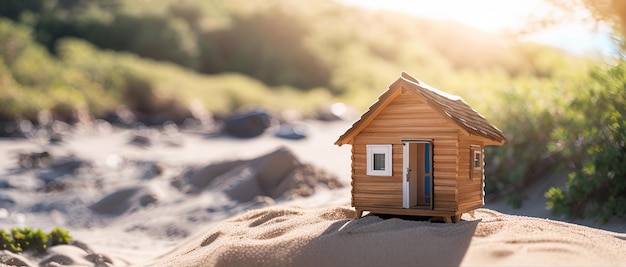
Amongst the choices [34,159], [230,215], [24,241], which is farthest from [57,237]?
[34,159]

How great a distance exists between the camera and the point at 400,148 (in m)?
8.10

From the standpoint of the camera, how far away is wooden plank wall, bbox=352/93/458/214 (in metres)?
7.85

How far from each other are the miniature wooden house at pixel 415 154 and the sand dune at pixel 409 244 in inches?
10.3

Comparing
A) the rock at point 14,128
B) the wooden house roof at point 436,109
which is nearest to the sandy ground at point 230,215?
the rock at point 14,128

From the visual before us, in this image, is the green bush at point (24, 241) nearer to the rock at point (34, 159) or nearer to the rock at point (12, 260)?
the rock at point (12, 260)

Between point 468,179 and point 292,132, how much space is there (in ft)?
43.8

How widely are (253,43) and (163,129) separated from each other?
25.0m

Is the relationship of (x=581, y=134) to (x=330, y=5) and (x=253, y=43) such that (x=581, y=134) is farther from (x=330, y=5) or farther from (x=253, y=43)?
(x=330, y=5)

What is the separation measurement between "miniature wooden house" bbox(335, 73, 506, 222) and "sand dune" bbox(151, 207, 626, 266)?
262mm

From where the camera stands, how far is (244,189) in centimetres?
1373

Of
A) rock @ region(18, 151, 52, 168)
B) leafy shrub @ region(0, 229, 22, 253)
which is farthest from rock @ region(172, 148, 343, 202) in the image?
rock @ region(18, 151, 52, 168)

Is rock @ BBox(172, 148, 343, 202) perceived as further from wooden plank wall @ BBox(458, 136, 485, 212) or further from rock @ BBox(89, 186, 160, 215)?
wooden plank wall @ BBox(458, 136, 485, 212)

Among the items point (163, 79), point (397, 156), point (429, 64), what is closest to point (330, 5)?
point (429, 64)

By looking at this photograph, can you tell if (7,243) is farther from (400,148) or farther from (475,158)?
(475,158)
